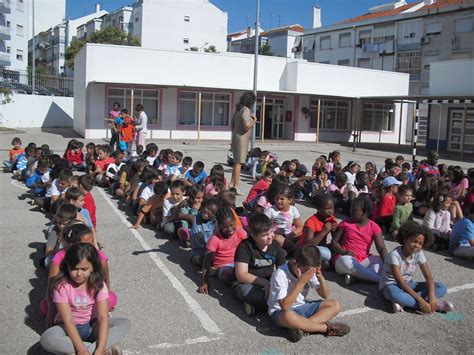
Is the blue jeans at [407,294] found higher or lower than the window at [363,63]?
lower

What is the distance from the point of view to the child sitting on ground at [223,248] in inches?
218

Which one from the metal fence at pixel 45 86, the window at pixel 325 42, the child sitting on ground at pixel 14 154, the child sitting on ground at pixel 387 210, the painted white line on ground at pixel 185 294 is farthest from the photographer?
the window at pixel 325 42

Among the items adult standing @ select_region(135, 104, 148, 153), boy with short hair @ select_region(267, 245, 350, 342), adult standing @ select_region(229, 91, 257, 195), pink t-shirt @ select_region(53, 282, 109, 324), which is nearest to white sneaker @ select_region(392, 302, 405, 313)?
boy with short hair @ select_region(267, 245, 350, 342)

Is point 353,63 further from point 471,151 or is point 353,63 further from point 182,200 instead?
point 182,200

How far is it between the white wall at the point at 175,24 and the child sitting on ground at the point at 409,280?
5957cm

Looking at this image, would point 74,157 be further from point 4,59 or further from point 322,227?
point 4,59

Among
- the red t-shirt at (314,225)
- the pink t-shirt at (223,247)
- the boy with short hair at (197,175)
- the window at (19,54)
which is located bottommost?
the pink t-shirt at (223,247)

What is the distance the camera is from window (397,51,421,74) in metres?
46.1

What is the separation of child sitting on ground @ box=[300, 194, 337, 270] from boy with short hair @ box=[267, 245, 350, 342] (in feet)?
4.99

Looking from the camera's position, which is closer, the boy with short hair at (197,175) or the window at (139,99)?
the boy with short hair at (197,175)

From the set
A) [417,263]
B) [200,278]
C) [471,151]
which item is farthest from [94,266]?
[471,151]

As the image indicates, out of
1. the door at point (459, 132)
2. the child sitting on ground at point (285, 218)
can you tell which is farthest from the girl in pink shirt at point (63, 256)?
the door at point (459, 132)

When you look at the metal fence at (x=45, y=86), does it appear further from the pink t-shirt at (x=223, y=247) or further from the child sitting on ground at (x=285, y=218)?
the pink t-shirt at (x=223, y=247)

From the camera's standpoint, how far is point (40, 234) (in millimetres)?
7625
